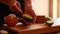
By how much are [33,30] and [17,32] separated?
0.06 metres

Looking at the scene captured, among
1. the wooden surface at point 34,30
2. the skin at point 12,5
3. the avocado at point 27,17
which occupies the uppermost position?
the skin at point 12,5

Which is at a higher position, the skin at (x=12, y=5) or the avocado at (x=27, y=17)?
the skin at (x=12, y=5)

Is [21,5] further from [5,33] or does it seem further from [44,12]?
[44,12]

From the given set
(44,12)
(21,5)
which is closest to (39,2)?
(44,12)

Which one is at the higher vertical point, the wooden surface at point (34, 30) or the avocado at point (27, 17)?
the avocado at point (27, 17)

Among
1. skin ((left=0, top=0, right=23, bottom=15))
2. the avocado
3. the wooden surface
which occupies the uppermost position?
skin ((left=0, top=0, right=23, bottom=15))

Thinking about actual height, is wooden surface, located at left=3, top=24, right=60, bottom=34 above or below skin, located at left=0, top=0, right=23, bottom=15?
below

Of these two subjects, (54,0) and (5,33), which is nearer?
(5,33)

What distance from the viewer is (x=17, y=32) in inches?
17.1

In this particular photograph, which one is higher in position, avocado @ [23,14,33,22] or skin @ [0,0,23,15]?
skin @ [0,0,23,15]

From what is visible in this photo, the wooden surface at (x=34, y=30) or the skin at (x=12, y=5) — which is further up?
the skin at (x=12, y=5)

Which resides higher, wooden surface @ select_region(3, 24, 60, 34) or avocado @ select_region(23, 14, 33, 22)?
avocado @ select_region(23, 14, 33, 22)

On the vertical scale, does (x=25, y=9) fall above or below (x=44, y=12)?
above

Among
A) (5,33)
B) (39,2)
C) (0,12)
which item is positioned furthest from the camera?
(39,2)
